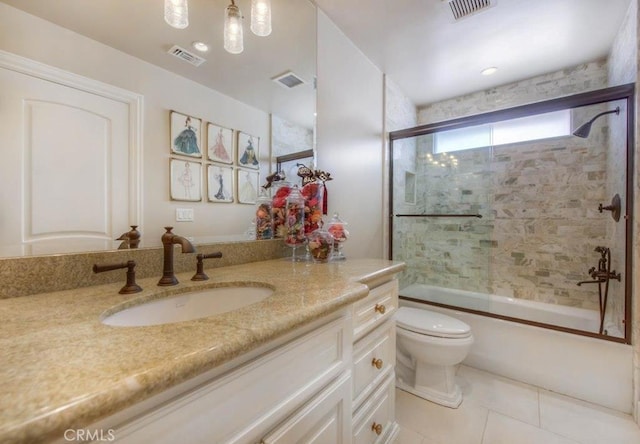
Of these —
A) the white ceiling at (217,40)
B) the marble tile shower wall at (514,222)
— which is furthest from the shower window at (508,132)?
the white ceiling at (217,40)

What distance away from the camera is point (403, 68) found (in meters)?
2.33

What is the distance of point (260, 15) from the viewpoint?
4.24ft

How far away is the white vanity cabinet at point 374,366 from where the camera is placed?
1.04 m

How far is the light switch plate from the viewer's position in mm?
1105

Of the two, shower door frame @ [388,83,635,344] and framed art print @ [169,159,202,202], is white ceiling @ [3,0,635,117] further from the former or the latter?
shower door frame @ [388,83,635,344]

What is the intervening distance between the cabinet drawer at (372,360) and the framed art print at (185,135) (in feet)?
3.35

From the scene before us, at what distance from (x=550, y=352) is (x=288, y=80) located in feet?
7.86

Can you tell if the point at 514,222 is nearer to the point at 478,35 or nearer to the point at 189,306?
the point at 478,35

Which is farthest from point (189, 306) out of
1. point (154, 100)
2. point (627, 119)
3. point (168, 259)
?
point (627, 119)

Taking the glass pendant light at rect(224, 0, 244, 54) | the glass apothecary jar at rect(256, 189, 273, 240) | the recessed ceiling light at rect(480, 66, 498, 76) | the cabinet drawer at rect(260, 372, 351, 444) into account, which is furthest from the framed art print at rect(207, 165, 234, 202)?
the recessed ceiling light at rect(480, 66, 498, 76)

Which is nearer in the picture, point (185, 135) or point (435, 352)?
point (185, 135)

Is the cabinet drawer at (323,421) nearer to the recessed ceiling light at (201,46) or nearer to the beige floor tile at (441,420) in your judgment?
the beige floor tile at (441,420)

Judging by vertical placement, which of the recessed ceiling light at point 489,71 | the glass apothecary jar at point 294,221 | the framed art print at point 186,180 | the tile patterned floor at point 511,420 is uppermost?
the recessed ceiling light at point 489,71

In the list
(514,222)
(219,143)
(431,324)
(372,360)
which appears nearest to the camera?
(372,360)
